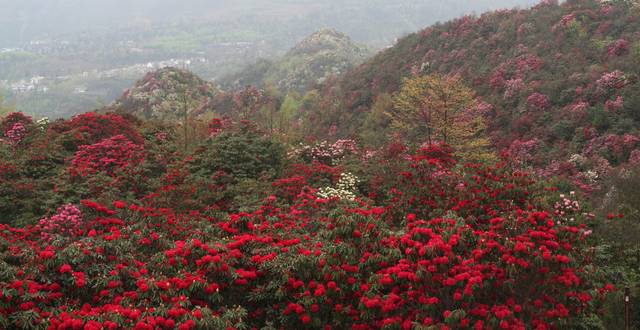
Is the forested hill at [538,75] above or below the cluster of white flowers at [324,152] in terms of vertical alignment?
above

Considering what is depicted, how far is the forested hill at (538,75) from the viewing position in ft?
71.7

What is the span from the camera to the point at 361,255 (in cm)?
766

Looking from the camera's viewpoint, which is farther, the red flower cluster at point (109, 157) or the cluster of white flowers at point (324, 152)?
the cluster of white flowers at point (324, 152)

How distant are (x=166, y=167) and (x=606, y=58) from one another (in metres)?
24.6

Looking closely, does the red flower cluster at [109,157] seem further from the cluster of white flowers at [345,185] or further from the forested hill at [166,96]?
the forested hill at [166,96]

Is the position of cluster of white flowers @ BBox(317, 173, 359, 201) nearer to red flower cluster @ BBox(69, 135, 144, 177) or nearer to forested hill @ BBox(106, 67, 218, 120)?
red flower cluster @ BBox(69, 135, 144, 177)

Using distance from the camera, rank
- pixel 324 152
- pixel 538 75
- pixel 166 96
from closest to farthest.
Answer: pixel 324 152 < pixel 538 75 < pixel 166 96

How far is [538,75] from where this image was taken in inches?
1168

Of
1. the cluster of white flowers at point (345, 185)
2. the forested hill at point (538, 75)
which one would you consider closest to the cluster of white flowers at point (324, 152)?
the cluster of white flowers at point (345, 185)

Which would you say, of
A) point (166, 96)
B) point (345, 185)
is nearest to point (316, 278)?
point (345, 185)

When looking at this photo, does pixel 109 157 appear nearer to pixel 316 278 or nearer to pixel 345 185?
pixel 345 185

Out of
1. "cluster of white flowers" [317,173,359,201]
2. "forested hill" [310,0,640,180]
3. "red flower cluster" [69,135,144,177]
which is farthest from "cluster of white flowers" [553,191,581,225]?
"red flower cluster" [69,135,144,177]

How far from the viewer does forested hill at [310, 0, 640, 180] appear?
2186cm

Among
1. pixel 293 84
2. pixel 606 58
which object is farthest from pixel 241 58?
pixel 606 58
